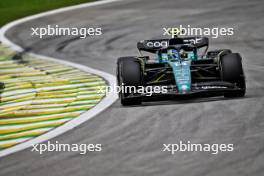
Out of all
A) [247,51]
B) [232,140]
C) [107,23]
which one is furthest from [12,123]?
[107,23]

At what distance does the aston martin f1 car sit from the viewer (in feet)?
42.3

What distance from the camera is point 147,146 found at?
32.7 ft

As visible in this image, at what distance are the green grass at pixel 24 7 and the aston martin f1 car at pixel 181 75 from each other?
40.5 ft

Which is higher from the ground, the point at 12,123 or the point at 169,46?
the point at 169,46

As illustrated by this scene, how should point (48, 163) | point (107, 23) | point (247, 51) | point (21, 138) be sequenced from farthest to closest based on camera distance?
1. point (107, 23)
2. point (247, 51)
3. point (21, 138)
4. point (48, 163)

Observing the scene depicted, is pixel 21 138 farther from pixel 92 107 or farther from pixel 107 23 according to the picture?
pixel 107 23

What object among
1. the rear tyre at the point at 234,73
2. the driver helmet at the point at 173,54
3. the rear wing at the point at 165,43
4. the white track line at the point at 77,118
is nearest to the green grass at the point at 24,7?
the white track line at the point at 77,118

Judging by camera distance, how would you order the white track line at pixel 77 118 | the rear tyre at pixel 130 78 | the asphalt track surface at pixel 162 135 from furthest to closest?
the rear tyre at pixel 130 78, the white track line at pixel 77 118, the asphalt track surface at pixel 162 135

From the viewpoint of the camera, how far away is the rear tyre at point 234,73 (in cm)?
1316

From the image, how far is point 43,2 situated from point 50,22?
14.8 feet

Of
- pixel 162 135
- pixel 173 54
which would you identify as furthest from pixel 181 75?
pixel 162 135

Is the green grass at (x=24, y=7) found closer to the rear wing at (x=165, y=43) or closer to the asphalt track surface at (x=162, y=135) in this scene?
the asphalt track surface at (x=162, y=135)

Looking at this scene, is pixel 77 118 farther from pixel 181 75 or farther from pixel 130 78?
pixel 181 75

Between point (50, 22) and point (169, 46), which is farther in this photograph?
point (50, 22)
